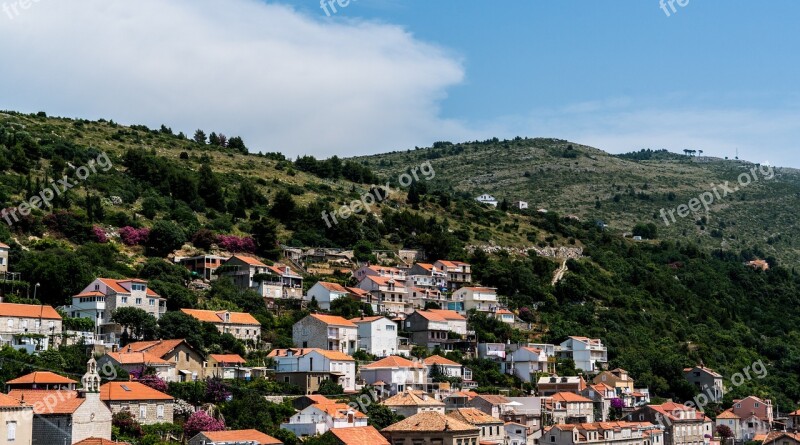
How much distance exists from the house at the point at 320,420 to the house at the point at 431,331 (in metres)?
30.0

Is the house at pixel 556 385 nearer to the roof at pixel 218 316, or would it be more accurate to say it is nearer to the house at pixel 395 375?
the house at pixel 395 375

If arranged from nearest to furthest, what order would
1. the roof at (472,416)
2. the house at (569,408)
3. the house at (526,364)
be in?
1. the roof at (472,416)
2. the house at (569,408)
3. the house at (526,364)

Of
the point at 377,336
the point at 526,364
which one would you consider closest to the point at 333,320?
the point at 377,336

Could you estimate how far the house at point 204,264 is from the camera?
9734 centimetres

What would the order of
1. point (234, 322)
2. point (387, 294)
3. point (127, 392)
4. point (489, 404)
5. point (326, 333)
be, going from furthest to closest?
1. point (387, 294)
2. point (326, 333)
3. point (234, 322)
4. point (489, 404)
5. point (127, 392)

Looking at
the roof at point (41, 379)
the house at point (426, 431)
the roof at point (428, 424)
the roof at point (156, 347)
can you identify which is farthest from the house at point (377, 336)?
the roof at point (41, 379)

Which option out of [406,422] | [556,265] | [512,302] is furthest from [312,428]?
[556,265]

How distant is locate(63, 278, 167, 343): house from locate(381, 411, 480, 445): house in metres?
21.5

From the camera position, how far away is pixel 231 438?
58.0 meters

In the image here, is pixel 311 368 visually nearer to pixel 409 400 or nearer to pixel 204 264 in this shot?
pixel 409 400

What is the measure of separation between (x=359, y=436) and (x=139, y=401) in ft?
40.6

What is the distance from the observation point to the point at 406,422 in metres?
68.6

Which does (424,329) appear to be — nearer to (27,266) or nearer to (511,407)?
(511,407)

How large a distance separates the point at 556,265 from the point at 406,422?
64.0 m
